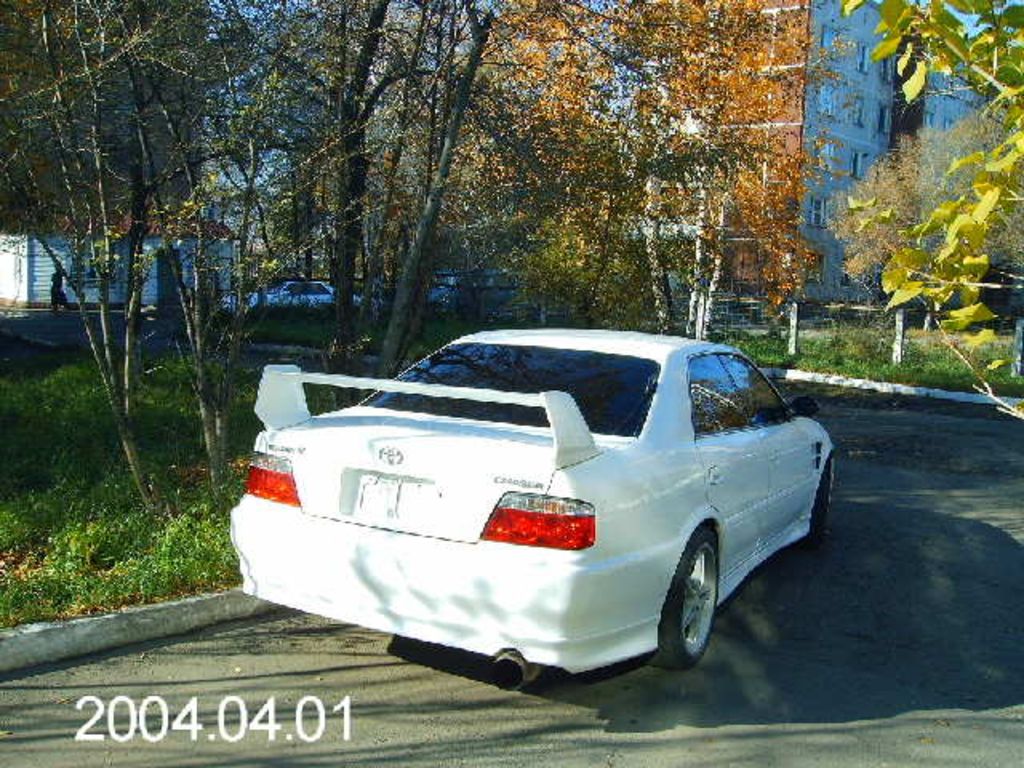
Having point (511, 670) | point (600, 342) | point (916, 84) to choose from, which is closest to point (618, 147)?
point (600, 342)

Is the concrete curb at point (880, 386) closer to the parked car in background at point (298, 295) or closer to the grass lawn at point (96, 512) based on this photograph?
the parked car in background at point (298, 295)

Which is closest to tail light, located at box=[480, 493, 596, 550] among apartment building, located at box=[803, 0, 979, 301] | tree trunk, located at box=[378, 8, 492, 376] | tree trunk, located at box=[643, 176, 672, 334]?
tree trunk, located at box=[378, 8, 492, 376]

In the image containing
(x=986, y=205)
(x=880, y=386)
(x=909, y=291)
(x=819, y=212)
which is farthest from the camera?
(x=819, y=212)

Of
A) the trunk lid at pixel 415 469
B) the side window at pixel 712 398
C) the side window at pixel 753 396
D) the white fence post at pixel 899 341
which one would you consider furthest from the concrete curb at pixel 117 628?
the white fence post at pixel 899 341

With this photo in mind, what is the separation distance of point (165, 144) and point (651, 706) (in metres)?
5.63

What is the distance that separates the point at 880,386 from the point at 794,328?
4262 millimetres

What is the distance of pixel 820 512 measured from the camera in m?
7.25

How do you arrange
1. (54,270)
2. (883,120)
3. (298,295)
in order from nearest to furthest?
(298,295)
(54,270)
(883,120)

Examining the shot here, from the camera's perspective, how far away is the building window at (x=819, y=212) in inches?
1656

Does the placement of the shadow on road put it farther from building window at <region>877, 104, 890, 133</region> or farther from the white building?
building window at <region>877, 104, 890, 133</region>

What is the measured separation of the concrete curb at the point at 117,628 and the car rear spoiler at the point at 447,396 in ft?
3.67

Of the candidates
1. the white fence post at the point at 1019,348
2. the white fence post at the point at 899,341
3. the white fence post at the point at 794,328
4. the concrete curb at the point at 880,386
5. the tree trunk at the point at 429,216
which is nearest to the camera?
the tree trunk at the point at 429,216

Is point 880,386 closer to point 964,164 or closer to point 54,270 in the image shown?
point 54,270

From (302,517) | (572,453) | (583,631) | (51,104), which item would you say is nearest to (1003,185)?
(572,453)
